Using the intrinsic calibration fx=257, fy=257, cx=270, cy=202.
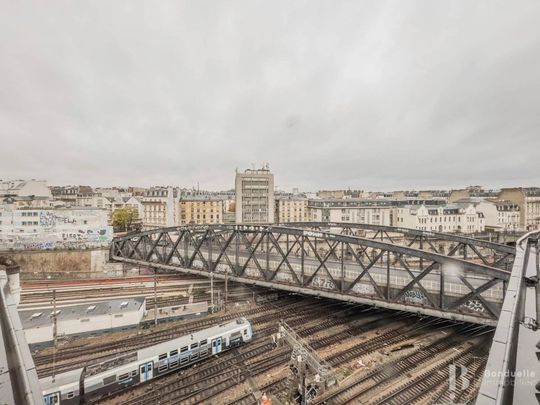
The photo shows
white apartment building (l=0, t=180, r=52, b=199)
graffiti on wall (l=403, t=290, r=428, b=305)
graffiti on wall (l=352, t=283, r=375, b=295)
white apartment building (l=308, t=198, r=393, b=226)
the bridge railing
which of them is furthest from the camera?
white apartment building (l=308, t=198, r=393, b=226)

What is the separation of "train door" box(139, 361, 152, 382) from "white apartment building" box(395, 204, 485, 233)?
7573 cm

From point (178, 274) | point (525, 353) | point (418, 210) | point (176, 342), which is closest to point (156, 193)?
point (178, 274)

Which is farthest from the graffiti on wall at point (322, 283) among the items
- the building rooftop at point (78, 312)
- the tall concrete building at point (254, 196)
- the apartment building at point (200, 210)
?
the apartment building at point (200, 210)

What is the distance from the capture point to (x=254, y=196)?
258 feet

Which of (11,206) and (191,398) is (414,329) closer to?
(191,398)

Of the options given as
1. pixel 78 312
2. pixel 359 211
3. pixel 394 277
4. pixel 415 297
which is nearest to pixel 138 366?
pixel 78 312

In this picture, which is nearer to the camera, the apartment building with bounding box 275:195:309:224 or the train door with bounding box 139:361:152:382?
the train door with bounding box 139:361:152:382

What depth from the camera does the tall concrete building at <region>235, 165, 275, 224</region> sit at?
77438 mm

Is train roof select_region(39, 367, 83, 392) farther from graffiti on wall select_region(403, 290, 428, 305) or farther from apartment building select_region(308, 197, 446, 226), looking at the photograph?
apartment building select_region(308, 197, 446, 226)

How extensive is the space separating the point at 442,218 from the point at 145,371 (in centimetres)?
8421

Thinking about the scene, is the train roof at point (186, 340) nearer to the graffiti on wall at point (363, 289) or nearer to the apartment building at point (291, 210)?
the graffiti on wall at point (363, 289)

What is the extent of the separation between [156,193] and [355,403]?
84738mm

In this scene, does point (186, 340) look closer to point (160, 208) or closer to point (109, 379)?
point (109, 379)

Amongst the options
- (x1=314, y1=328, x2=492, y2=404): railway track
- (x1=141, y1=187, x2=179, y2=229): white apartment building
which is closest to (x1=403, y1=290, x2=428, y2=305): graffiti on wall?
(x1=314, y1=328, x2=492, y2=404): railway track
